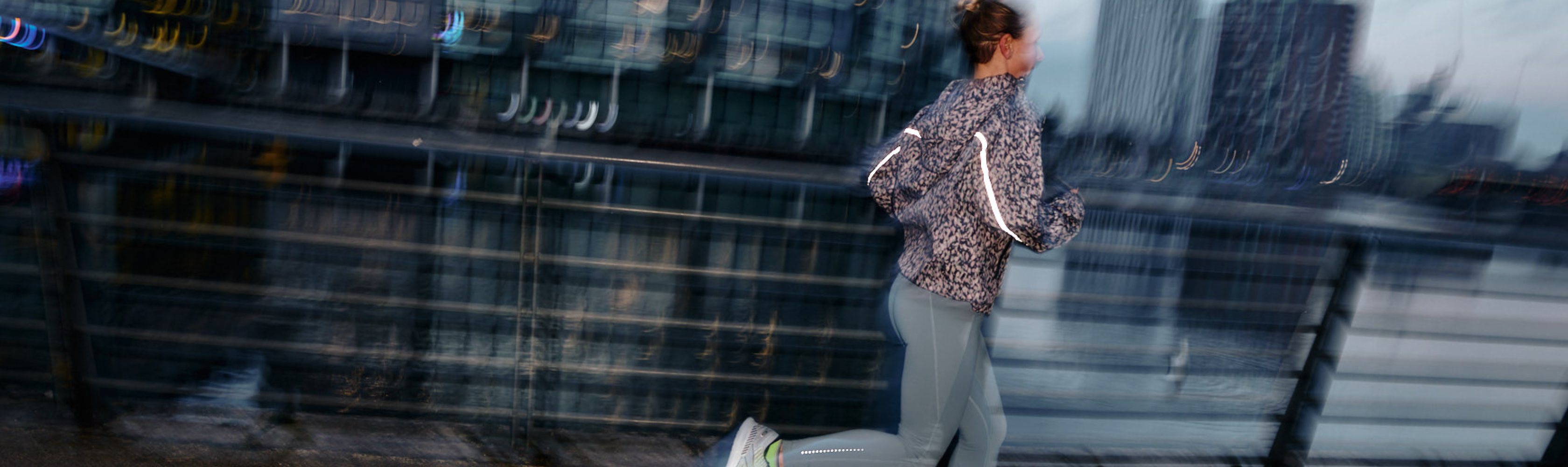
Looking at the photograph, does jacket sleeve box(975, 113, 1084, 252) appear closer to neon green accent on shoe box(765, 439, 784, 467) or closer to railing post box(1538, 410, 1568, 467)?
neon green accent on shoe box(765, 439, 784, 467)

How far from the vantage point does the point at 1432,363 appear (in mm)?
2227

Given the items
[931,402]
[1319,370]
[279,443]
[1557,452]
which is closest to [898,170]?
[931,402]

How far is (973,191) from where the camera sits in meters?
1.46

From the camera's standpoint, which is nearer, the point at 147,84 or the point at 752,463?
the point at 752,463

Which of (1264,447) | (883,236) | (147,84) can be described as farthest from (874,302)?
(147,84)

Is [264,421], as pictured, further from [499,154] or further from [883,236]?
[883,236]

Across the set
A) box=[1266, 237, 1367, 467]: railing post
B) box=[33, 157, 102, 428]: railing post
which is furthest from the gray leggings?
box=[33, 157, 102, 428]: railing post

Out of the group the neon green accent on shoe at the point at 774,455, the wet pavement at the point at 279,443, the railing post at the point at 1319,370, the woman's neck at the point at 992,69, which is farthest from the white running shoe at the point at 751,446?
the railing post at the point at 1319,370

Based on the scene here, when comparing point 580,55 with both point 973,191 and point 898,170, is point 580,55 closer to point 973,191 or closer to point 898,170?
point 898,170

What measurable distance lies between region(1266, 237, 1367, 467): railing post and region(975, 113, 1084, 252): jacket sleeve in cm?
128

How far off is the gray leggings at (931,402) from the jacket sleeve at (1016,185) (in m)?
0.22

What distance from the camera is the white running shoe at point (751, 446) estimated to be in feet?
5.93

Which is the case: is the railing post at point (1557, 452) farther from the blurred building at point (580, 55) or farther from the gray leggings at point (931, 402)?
the blurred building at point (580, 55)

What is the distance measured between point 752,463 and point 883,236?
2.41 feet
